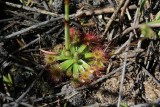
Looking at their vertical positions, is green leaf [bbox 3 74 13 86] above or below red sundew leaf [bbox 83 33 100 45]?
below

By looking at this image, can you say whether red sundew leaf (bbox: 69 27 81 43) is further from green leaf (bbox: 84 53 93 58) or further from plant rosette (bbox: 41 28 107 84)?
green leaf (bbox: 84 53 93 58)

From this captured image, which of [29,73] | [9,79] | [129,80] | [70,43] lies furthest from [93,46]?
[9,79]

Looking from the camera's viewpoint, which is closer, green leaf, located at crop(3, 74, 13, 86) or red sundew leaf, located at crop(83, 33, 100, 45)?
green leaf, located at crop(3, 74, 13, 86)

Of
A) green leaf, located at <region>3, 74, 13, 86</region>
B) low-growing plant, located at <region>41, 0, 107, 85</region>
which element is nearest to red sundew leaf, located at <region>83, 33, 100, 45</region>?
low-growing plant, located at <region>41, 0, 107, 85</region>

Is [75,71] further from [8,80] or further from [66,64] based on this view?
[8,80]

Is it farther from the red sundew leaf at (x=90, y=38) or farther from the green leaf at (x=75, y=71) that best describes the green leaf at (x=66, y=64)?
the red sundew leaf at (x=90, y=38)

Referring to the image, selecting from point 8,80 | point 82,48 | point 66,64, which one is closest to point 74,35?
point 82,48

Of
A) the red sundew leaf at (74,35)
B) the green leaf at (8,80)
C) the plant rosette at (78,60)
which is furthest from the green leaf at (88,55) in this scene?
the green leaf at (8,80)


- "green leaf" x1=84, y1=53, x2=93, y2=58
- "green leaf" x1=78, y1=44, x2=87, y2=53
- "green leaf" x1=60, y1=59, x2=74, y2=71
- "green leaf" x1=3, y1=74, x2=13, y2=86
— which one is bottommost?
"green leaf" x1=3, y1=74, x2=13, y2=86
